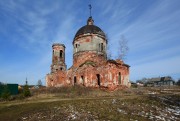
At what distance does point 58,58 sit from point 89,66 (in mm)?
11762

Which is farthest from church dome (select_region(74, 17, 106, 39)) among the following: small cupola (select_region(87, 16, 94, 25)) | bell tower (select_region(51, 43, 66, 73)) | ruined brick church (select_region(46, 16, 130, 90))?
bell tower (select_region(51, 43, 66, 73))

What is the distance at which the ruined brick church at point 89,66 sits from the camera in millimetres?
26984

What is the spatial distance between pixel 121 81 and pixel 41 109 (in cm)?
1749

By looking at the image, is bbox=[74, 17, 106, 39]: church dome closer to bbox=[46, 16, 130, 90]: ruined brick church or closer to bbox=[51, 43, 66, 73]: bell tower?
bbox=[46, 16, 130, 90]: ruined brick church

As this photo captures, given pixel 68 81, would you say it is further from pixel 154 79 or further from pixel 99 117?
pixel 154 79

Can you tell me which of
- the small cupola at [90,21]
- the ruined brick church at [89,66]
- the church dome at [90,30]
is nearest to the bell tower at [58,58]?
the ruined brick church at [89,66]

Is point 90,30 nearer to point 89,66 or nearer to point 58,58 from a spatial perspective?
point 89,66

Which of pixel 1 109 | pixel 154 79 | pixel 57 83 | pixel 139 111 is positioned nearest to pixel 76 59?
pixel 57 83

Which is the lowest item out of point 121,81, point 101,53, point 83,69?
point 121,81

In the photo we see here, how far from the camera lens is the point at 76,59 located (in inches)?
1300

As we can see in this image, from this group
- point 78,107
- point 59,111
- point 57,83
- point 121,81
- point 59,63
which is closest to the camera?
point 59,111

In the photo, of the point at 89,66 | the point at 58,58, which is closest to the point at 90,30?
the point at 89,66

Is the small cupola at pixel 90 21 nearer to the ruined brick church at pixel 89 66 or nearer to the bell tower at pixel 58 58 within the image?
the ruined brick church at pixel 89 66

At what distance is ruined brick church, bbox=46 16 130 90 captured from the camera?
1062 inches
